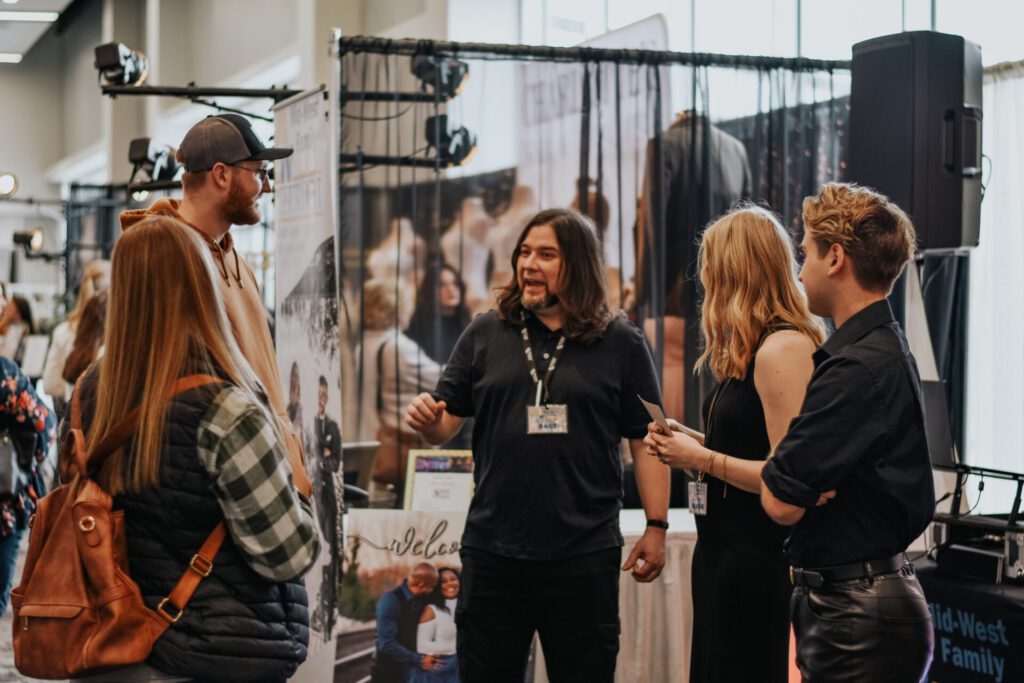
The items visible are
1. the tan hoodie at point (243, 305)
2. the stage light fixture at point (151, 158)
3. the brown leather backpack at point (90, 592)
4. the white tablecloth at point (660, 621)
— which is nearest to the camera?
the brown leather backpack at point (90, 592)

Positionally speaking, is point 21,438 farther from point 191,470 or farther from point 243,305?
point 191,470

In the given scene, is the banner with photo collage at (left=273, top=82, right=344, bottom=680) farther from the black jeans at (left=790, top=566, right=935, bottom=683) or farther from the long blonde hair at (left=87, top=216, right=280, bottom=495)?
the black jeans at (left=790, top=566, right=935, bottom=683)

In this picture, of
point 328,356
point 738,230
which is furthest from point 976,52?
point 328,356

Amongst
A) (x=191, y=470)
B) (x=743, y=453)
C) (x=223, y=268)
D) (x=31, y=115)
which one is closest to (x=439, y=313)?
(x=223, y=268)

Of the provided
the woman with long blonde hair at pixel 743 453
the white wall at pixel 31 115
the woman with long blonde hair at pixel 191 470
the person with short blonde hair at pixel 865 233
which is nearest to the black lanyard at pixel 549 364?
the woman with long blonde hair at pixel 743 453

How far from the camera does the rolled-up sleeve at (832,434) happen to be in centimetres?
183

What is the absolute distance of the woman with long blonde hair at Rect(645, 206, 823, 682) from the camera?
232cm

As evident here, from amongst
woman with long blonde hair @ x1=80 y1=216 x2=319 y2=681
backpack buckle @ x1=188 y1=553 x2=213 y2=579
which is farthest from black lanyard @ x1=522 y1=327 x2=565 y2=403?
backpack buckle @ x1=188 y1=553 x2=213 y2=579

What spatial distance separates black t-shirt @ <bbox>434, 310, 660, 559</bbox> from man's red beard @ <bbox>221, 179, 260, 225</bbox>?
59 centimetres

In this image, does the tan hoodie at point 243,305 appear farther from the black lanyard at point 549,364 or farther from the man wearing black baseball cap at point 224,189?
the black lanyard at point 549,364

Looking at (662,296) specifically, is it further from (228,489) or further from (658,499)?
(228,489)

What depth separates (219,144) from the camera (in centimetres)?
235

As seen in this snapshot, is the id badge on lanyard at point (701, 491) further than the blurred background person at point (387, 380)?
No

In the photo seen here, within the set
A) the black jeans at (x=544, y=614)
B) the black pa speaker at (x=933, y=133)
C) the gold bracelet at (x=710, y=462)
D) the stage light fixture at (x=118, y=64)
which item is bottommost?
the black jeans at (x=544, y=614)
